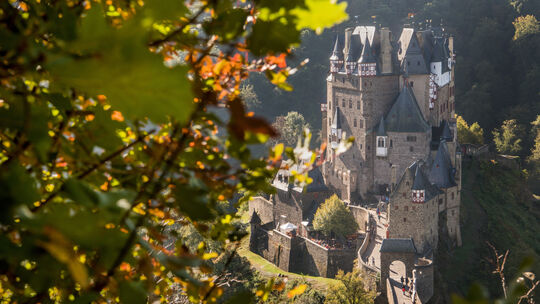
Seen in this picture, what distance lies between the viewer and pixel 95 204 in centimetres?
108

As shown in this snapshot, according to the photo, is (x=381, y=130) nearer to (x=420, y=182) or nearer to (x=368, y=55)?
(x=368, y=55)

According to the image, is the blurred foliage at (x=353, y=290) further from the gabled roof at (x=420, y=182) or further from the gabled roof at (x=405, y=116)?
the gabled roof at (x=405, y=116)

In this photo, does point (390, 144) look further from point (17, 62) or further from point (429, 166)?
point (17, 62)

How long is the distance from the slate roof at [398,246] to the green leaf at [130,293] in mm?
26067

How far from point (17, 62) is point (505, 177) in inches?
1661

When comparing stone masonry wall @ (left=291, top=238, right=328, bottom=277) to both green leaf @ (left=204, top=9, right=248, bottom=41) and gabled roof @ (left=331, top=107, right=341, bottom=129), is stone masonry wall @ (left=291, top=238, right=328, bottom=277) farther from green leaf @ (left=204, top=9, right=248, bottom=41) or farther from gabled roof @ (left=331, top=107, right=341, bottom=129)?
green leaf @ (left=204, top=9, right=248, bottom=41)

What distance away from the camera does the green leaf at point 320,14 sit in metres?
1.55

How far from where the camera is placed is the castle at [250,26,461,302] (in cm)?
3262

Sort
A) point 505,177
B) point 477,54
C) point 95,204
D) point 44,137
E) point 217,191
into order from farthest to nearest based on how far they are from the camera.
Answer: point 477,54 < point 505,177 < point 217,191 < point 44,137 < point 95,204

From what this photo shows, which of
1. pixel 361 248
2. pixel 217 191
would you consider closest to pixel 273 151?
pixel 217 191

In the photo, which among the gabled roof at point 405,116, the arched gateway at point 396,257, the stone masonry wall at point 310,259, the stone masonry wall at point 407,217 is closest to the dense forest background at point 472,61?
the gabled roof at point 405,116

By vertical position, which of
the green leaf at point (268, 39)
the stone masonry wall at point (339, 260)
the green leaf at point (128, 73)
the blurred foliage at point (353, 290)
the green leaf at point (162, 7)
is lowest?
the blurred foliage at point (353, 290)

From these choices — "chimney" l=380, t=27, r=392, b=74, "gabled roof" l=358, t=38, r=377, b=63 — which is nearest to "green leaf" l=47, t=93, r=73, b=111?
"gabled roof" l=358, t=38, r=377, b=63

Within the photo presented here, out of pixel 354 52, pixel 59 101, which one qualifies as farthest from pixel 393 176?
pixel 59 101
